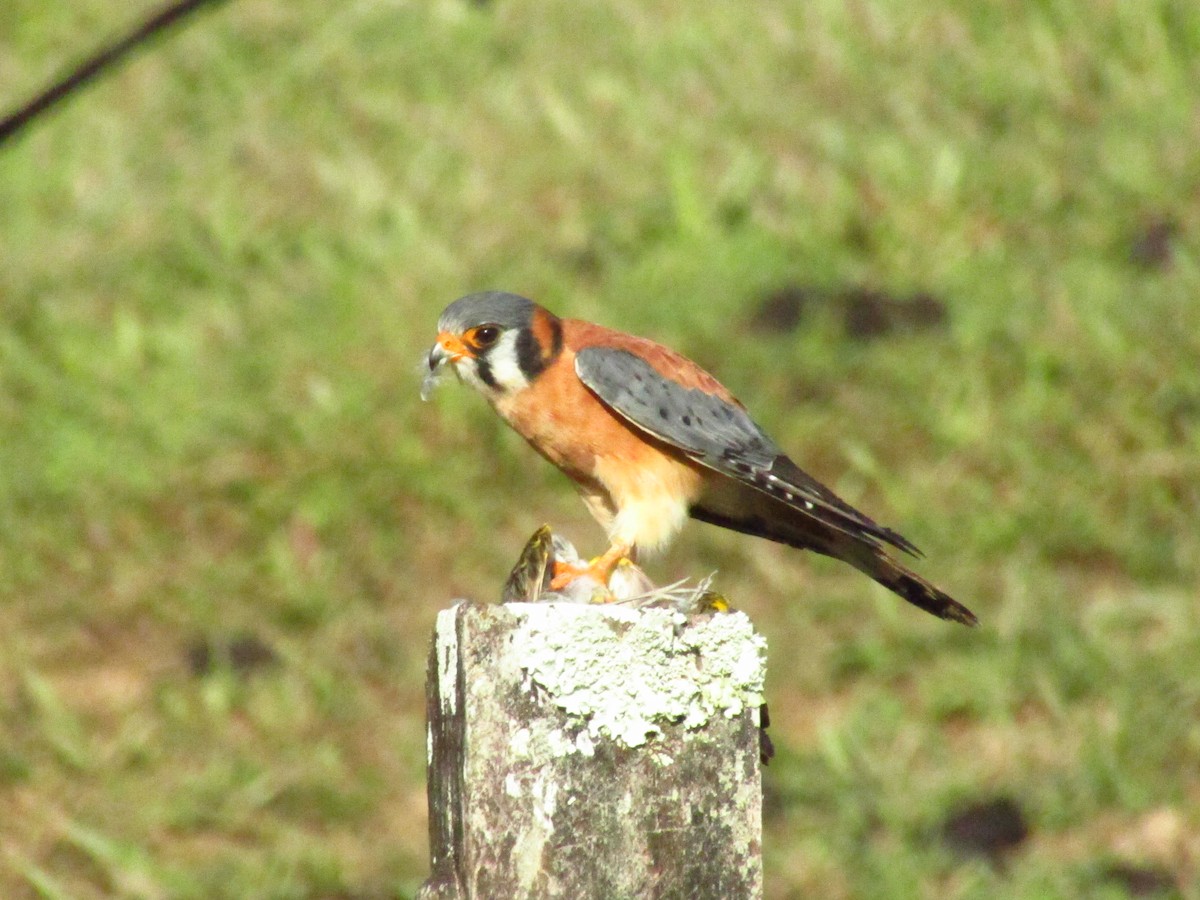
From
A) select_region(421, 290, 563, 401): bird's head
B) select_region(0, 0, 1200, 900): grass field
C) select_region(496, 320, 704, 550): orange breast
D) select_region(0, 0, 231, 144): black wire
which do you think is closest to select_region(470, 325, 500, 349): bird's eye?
select_region(421, 290, 563, 401): bird's head

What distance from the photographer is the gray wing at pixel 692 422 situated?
3750 millimetres

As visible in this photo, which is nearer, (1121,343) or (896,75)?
(1121,343)

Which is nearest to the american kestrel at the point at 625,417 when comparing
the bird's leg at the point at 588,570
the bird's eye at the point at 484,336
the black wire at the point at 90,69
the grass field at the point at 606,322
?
the bird's eye at the point at 484,336

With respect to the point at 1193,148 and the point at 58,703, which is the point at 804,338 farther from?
the point at 58,703

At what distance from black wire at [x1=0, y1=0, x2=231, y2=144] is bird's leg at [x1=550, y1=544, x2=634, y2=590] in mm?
1160

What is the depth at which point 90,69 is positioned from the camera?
2.22 metres

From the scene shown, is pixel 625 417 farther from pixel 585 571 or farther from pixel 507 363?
pixel 585 571

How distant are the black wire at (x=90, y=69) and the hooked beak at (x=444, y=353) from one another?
1.58 meters

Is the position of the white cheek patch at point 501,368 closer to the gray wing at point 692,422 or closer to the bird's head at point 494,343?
the bird's head at point 494,343

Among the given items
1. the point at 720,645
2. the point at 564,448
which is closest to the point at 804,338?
the point at 564,448

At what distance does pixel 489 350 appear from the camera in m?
3.88

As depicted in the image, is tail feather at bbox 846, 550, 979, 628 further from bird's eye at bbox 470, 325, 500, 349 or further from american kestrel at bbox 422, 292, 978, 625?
bird's eye at bbox 470, 325, 500, 349

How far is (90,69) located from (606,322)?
453cm

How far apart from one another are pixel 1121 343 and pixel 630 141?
7.62 feet
